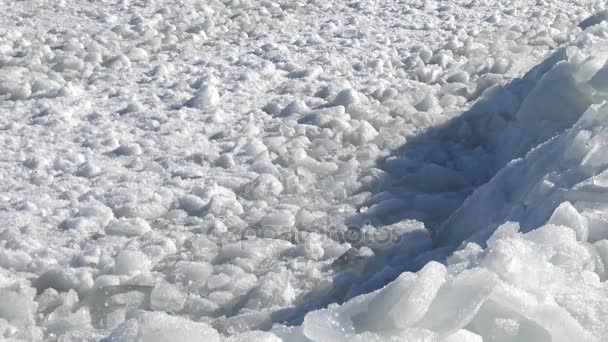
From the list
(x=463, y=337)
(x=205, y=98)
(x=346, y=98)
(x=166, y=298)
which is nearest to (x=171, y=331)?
(x=463, y=337)

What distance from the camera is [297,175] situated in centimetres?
365

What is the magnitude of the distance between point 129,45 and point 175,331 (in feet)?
11.8

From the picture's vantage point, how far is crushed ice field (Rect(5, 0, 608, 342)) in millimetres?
1911

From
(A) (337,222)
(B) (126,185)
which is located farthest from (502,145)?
(B) (126,185)

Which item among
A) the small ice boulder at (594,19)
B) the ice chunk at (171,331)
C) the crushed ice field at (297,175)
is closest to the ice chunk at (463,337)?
the crushed ice field at (297,175)

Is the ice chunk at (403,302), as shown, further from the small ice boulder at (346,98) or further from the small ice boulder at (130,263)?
the small ice boulder at (346,98)

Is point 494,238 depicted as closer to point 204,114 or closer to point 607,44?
point 607,44

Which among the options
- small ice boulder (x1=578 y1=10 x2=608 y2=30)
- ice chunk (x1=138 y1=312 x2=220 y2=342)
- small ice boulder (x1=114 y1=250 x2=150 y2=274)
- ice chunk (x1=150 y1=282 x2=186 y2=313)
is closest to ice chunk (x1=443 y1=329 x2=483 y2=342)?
ice chunk (x1=138 y1=312 x2=220 y2=342)

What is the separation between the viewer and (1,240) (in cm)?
304

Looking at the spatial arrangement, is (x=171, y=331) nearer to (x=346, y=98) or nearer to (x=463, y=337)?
(x=463, y=337)

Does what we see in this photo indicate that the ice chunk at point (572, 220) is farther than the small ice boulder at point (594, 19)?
No

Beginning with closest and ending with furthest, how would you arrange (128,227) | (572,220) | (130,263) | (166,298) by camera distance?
(572,220) < (166,298) < (130,263) < (128,227)

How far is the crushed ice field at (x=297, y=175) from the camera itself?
191 cm

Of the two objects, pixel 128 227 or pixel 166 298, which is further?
pixel 128 227
